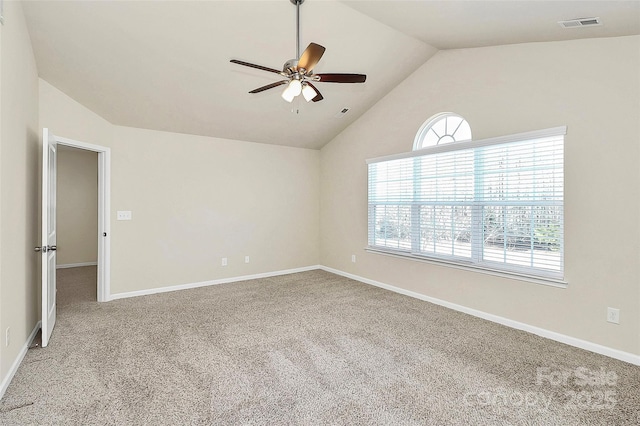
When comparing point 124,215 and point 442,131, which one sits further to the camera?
point 124,215

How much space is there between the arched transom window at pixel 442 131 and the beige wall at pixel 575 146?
0.12m

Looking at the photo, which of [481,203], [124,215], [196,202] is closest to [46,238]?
[124,215]

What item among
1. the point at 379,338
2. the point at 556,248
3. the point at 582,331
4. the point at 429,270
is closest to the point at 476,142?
the point at 556,248

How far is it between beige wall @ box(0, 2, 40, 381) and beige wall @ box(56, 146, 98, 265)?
4295 millimetres

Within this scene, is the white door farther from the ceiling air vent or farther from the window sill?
the ceiling air vent

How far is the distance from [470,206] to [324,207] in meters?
3.04

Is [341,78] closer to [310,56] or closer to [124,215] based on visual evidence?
[310,56]

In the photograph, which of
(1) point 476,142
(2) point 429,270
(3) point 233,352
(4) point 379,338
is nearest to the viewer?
(3) point 233,352

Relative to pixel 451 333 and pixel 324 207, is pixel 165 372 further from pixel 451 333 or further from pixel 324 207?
pixel 324 207

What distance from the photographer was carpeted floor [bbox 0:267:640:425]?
1.97 meters

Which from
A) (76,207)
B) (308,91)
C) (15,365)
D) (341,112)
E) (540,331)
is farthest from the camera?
(76,207)

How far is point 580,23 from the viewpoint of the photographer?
8.54ft

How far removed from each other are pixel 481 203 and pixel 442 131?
115 cm

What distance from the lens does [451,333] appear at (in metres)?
3.22
